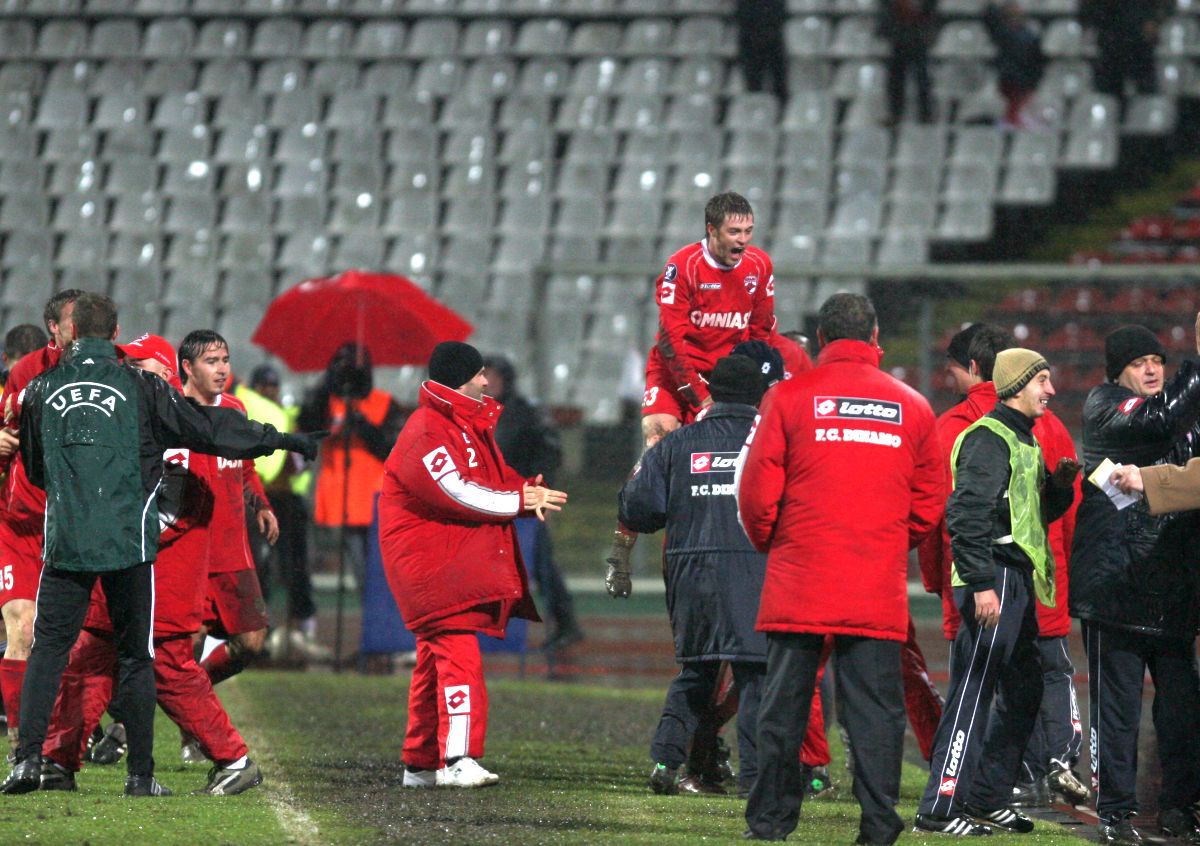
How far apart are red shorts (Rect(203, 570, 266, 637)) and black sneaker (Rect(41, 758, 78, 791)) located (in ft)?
3.83

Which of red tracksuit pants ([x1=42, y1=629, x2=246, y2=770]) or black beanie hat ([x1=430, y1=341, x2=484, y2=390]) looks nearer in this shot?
red tracksuit pants ([x1=42, y1=629, x2=246, y2=770])

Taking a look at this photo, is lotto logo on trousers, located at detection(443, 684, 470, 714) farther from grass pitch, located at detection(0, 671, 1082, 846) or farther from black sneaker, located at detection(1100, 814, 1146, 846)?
black sneaker, located at detection(1100, 814, 1146, 846)

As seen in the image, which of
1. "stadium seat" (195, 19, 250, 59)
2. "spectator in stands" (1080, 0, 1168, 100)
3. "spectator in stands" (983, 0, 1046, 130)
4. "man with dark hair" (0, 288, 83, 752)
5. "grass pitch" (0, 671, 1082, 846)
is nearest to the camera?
"grass pitch" (0, 671, 1082, 846)

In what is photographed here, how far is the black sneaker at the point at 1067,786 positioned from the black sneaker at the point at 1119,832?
3.34 ft

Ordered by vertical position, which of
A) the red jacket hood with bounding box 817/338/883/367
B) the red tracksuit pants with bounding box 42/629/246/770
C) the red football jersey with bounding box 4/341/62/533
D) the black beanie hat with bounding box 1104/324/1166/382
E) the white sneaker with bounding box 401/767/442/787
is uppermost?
the black beanie hat with bounding box 1104/324/1166/382

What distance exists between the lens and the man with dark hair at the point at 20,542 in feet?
26.4

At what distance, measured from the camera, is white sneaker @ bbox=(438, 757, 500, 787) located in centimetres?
798

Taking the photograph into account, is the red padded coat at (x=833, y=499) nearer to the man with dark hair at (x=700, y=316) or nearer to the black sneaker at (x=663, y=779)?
the black sneaker at (x=663, y=779)

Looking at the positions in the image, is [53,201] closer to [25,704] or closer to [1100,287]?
[1100,287]

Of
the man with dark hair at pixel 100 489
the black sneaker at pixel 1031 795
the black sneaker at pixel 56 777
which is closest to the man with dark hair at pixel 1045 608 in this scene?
the black sneaker at pixel 1031 795

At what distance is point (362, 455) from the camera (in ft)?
46.9

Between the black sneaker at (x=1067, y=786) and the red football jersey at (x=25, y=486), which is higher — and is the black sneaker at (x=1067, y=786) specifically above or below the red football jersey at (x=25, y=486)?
below

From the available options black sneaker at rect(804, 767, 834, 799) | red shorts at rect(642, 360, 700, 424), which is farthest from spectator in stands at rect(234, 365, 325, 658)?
black sneaker at rect(804, 767, 834, 799)

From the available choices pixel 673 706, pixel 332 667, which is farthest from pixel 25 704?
pixel 332 667
